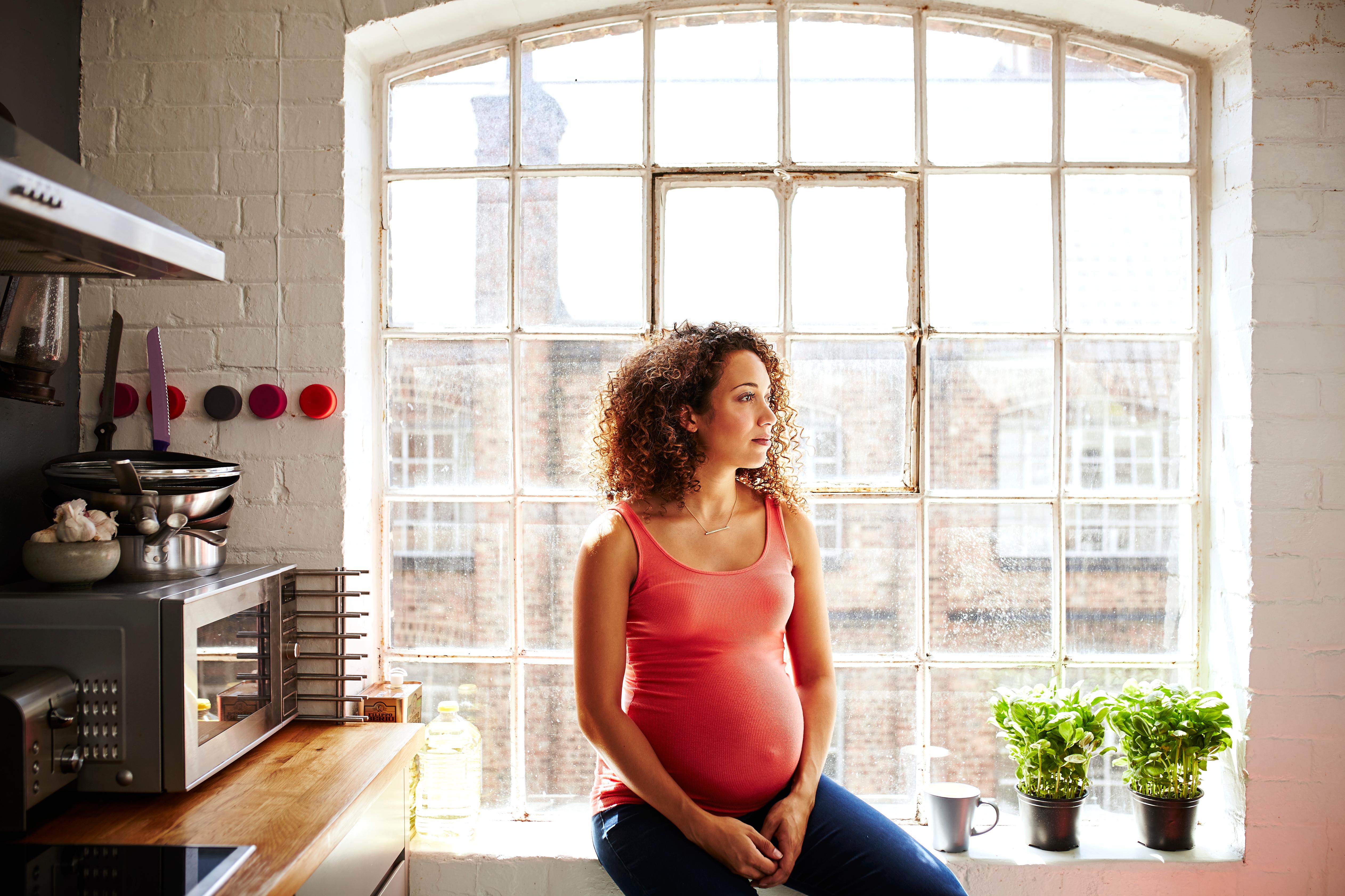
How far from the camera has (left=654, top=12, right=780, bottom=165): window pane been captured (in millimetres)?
1963

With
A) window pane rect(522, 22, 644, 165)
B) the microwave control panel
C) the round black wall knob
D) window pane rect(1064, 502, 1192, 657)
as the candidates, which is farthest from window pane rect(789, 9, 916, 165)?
the microwave control panel

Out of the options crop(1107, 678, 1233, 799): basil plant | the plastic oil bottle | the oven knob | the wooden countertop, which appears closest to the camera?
the wooden countertop

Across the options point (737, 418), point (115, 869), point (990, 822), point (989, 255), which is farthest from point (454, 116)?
point (990, 822)

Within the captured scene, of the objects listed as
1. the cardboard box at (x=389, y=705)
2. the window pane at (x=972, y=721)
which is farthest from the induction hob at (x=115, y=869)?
the window pane at (x=972, y=721)

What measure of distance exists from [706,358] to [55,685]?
3.83 ft

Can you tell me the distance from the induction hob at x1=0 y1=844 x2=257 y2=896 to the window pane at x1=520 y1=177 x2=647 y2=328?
4.03 feet

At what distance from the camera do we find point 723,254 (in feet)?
6.44

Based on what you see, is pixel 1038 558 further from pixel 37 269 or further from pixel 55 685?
pixel 37 269

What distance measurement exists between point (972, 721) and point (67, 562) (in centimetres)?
183

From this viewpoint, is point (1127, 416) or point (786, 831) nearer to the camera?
point (786, 831)

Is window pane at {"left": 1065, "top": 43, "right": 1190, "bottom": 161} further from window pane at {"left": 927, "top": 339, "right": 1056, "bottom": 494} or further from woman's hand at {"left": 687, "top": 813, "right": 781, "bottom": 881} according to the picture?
woman's hand at {"left": 687, "top": 813, "right": 781, "bottom": 881}

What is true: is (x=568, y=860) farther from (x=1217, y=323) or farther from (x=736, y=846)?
(x=1217, y=323)

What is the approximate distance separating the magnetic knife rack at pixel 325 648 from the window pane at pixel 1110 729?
1.59 m

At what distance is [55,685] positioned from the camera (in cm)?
126
